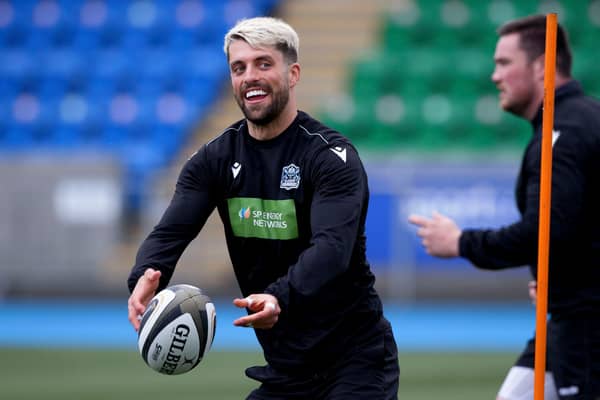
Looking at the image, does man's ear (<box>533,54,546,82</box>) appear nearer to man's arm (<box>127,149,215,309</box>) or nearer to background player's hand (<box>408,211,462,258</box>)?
background player's hand (<box>408,211,462,258</box>)

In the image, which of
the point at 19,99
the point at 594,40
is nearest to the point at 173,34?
the point at 19,99

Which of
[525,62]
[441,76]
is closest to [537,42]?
[525,62]

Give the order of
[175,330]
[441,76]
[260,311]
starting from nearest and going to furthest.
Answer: [260,311], [175,330], [441,76]

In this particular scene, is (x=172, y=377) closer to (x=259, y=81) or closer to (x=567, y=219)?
(x=567, y=219)

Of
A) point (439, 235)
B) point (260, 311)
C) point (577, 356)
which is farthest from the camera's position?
point (439, 235)

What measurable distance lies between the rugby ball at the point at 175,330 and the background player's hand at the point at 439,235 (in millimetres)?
1662

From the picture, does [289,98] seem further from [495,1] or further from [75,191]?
[495,1]

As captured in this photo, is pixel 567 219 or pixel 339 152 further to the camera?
pixel 567 219

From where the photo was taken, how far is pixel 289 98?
16.5 ft

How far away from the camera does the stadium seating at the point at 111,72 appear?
19547 mm

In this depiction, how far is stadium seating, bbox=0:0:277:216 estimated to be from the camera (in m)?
19.5

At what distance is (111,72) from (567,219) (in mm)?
15933

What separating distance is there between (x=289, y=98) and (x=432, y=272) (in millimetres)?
10960

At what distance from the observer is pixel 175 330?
4.64 meters
